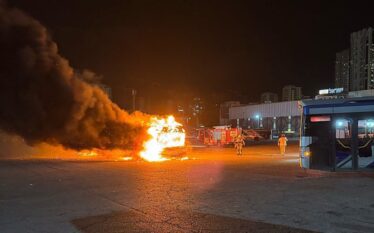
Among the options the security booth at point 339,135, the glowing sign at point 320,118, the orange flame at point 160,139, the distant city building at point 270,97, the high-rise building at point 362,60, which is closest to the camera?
the security booth at point 339,135

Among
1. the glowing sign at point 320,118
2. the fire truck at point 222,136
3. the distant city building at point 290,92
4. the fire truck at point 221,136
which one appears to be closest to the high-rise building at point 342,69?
the distant city building at point 290,92

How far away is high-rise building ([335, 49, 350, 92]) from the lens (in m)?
88.6

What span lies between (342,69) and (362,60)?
11.8 metres

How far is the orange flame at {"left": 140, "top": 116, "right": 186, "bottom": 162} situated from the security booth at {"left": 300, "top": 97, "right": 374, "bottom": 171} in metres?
10.6

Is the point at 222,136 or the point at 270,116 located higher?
the point at 270,116

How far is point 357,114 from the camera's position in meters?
16.8

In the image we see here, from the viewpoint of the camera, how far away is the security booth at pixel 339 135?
16.8 m

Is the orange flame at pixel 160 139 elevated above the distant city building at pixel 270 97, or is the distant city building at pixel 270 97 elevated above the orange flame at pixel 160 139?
the distant city building at pixel 270 97

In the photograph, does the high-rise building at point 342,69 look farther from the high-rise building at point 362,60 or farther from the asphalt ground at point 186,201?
the asphalt ground at point 186,201

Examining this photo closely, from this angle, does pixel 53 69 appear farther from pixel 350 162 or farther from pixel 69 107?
pixel 350 162

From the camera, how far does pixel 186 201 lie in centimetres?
1123

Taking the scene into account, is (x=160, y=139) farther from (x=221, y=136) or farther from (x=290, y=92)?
(x=290, y=92)

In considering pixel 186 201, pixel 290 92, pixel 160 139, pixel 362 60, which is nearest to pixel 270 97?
pixel 290 92

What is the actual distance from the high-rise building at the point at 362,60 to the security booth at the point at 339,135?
208 ft
